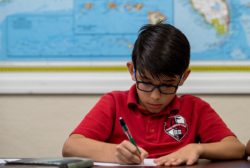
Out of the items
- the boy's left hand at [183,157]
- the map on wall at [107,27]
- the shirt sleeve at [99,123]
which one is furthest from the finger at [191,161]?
the map on wall at [107,27]

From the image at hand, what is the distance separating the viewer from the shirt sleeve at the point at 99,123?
144 cm

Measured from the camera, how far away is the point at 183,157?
1240 mm

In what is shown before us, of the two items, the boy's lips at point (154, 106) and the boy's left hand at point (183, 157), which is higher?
the boy's lips at point (154, 106)

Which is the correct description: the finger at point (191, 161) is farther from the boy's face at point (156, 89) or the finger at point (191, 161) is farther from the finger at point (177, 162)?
the boy's face at point (156, 89)

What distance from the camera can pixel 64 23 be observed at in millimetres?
1870

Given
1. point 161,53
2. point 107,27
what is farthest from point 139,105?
point 107,27

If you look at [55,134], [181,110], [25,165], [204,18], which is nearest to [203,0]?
[204,18]

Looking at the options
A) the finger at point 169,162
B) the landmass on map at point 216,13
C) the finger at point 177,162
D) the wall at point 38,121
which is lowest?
the wall at point 38,121

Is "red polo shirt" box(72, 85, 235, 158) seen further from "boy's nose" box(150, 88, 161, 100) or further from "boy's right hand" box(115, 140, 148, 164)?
"boy's right hand" box(115, 140, 148, 164)

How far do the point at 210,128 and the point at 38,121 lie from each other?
72 centimetres

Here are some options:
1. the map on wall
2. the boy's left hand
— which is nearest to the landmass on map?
the map on wall

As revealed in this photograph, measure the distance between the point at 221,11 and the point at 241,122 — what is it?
422 millimetres

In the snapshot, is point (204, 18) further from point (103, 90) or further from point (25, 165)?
point (25, 165)

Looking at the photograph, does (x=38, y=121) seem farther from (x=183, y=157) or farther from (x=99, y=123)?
(x=183, y=157)
